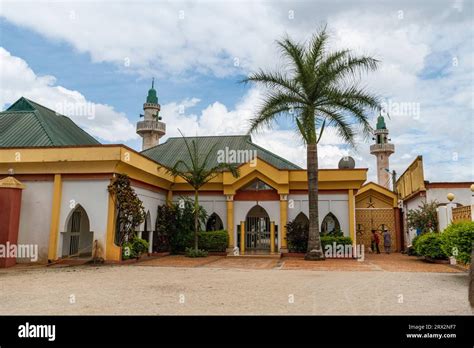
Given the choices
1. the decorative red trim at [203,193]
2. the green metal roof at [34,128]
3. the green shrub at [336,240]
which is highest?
the green metal roof at [34,128]

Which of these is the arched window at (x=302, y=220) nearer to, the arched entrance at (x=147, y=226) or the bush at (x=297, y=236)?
the bush at (x=297, y=236)

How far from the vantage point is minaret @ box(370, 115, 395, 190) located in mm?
44312

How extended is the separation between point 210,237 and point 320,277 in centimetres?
996

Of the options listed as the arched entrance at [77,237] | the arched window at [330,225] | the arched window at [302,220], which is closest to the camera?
the arched entrance at [77,237]

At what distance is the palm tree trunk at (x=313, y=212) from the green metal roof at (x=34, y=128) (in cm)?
1211

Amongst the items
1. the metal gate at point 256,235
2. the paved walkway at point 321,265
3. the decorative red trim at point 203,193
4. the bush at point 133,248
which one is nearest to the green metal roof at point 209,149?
the decorative red trim at point 203,193

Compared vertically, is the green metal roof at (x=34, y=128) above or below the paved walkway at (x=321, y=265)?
above

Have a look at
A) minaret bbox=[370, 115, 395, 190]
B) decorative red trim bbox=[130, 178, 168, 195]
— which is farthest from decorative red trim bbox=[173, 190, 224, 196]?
minaret bbox=[370, 115, 395, 190]

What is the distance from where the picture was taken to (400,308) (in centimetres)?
701

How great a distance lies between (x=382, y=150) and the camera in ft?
146

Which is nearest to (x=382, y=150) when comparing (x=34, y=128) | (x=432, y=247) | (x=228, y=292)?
(x=432, y=247)

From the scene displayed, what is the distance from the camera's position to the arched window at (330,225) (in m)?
20.5
